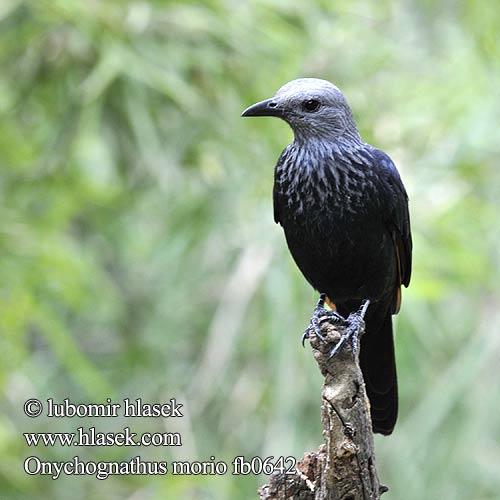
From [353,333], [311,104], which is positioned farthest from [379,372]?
[311,104]

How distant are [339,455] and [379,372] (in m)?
1.12

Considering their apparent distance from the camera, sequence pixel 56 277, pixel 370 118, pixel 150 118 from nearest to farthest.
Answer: pixel 56 277 → pixel 150 118 → pixel 370 118

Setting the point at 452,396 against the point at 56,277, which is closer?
the point at 56,277

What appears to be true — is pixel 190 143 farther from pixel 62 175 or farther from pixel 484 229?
pixel 484 229

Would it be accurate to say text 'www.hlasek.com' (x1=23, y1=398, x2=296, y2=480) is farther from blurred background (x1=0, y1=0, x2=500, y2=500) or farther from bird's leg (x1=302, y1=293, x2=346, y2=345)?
bird's leg (x1=302, y1=293, x2=346, y2=345)

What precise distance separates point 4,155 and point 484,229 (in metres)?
3.29

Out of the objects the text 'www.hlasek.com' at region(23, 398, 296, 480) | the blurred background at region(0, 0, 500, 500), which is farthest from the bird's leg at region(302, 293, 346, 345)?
the blurred background at region(0, 0, 500, 500)

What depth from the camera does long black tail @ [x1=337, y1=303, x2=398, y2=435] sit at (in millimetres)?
4652

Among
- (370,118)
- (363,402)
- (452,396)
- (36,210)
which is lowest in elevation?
(363,402)

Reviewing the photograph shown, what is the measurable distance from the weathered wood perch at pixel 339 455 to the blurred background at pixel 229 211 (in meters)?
2.11

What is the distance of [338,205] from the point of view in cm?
441

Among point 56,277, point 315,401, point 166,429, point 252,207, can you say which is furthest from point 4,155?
point 315,401

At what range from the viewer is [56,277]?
20.2ft

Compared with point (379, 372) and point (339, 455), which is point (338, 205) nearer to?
point (379, 372)
